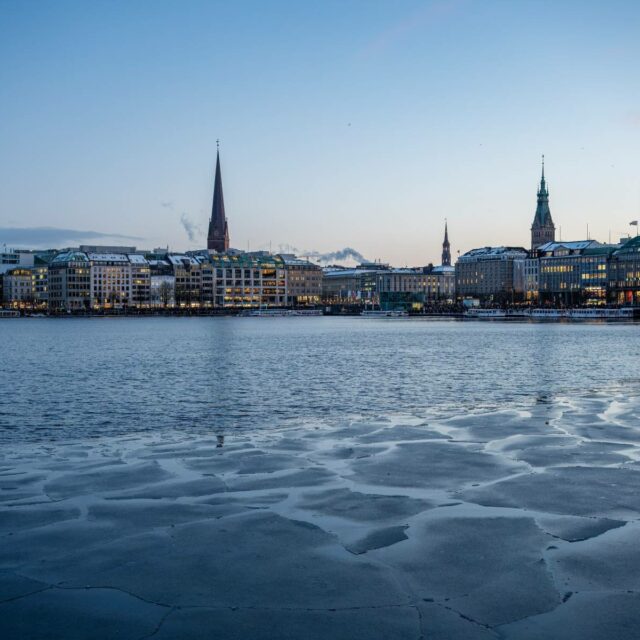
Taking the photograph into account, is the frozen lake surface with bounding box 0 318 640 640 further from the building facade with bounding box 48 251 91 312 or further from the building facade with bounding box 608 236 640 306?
the building facade with bounding box 48 251 91 312

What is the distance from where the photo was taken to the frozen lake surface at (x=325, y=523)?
6621 mm

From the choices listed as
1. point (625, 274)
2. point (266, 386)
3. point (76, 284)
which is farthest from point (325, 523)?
point (76, 284)

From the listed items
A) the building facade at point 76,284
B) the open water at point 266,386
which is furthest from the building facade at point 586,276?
the open water at point 266,386

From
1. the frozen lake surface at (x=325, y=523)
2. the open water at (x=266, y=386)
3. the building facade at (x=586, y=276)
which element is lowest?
the open water at (x=266, y=386)

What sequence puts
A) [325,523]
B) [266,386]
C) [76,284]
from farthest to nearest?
[76,284], [266,386], [325,523]

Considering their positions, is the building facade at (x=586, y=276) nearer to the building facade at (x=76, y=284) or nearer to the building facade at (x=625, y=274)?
the building facade at (x=625, y=274)

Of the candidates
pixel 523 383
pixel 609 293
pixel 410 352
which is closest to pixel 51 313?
pixel 609 293

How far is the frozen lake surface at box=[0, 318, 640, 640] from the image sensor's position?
21.7ft

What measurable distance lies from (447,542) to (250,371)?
86.8ft

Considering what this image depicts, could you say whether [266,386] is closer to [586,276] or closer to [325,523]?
[325,523]

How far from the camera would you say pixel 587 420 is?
56.6 feet

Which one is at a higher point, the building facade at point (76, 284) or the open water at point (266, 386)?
the building facade at point (76, 284)

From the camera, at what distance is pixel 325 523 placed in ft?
29.8

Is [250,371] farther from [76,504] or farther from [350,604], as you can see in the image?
[350,604]
